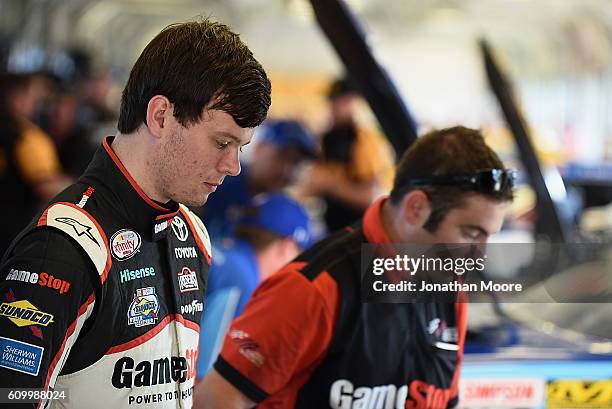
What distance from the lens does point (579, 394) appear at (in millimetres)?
2299

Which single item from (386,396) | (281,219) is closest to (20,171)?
(281,219)

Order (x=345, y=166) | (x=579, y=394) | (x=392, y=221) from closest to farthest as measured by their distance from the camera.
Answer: (x=392, y=221)
(x=579, y=394)
(x=345, y=166)

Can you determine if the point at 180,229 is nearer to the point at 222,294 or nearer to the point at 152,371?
the point at 152,371

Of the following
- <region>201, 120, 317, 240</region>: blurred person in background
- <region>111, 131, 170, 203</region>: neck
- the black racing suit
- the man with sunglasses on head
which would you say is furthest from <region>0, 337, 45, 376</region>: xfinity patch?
<region>201, 120, 317, 240</region>: blurred person in background

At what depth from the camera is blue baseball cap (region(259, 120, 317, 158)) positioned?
3.82 metres

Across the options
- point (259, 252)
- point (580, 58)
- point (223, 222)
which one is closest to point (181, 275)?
point (259, 252)

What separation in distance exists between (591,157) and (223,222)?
531 inches

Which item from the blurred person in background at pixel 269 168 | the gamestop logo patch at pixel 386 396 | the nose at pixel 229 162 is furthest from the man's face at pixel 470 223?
the blurred person in background at pixel 269 168

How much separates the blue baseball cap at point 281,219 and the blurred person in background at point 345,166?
2.37m

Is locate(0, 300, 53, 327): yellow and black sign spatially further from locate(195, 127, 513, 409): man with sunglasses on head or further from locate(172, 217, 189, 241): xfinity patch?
locate(195, 127, 513, 409): man with sunglasses on head

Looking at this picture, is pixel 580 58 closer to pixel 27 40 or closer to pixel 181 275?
pixel 27 40

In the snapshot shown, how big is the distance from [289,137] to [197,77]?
8.02 ft

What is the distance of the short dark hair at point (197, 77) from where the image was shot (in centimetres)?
139

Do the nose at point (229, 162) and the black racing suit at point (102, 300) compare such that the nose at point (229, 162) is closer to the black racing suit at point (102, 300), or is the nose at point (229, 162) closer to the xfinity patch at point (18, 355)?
the black racing suit at point (102, 300)
